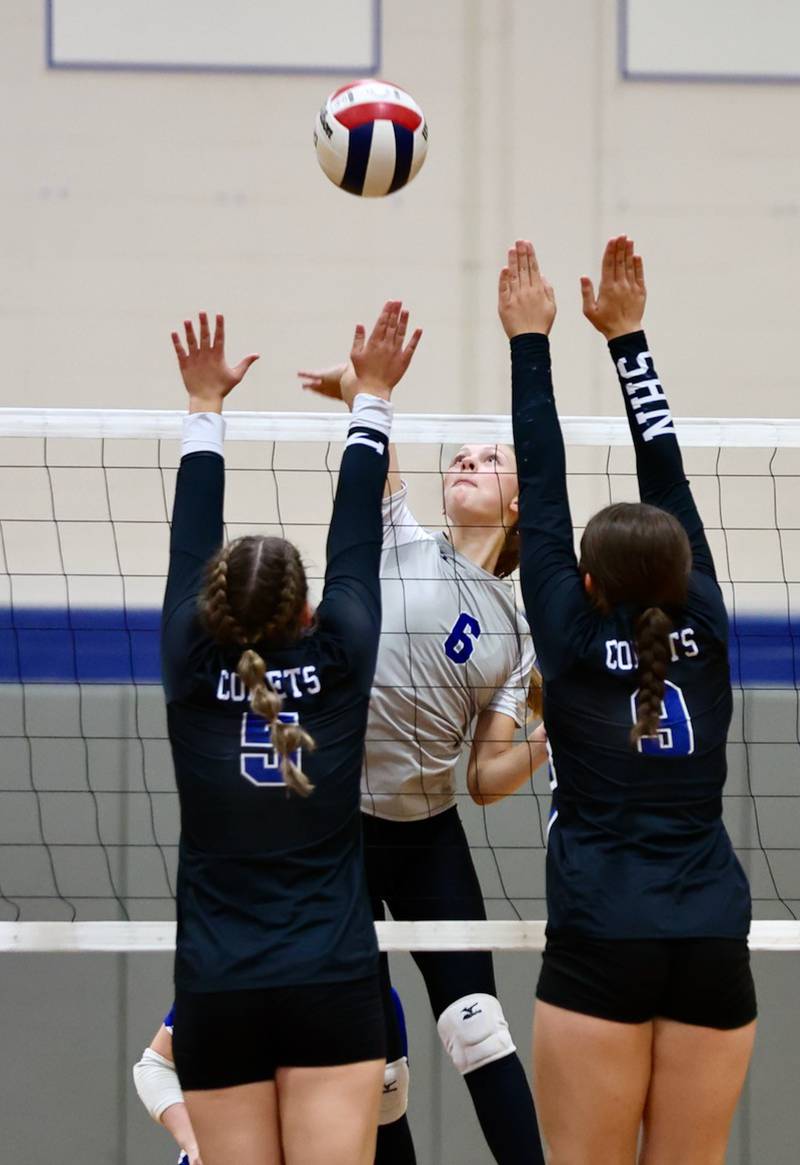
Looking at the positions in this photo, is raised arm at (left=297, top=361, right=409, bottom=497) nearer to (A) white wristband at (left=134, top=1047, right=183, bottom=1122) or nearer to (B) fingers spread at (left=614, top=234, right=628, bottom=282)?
(B) fingers spread at (left=614, top=234, right=628, bottom=282)

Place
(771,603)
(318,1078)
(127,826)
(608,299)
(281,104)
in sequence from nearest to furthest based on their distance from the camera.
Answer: (318,1078) → (608,299) → (127,826) → (771,603) → (281,104)

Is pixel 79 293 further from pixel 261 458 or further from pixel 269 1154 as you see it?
pixel 269 1154

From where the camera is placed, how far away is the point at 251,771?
2.04 m

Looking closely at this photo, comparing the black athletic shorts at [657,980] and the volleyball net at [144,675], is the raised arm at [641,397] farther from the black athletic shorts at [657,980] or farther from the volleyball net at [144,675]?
the volleyball net at [144,675]

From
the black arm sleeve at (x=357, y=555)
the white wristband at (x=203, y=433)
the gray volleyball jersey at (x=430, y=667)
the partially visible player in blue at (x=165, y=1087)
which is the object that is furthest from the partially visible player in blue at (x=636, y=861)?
the partially visible player in blue at (x=165, y=1087)

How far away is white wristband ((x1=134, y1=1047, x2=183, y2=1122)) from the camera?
10.1ft

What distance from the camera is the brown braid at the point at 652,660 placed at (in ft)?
6.84

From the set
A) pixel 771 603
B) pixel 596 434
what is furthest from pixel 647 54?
pixel 596 434

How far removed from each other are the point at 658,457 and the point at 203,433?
0.79 m

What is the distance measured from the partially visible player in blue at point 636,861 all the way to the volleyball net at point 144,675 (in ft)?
5.14

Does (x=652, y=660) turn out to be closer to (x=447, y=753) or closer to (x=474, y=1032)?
(x=447, y=753)

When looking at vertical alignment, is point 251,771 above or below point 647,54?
below

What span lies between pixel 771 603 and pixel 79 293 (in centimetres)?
273

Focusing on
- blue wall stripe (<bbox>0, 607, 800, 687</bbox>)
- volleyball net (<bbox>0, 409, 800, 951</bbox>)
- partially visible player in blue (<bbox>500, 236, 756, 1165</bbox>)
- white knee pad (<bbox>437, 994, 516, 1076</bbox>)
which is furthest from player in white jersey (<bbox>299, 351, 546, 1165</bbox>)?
blue wall stripe (<bbox>0, 607, 800, 687</bbox>)
